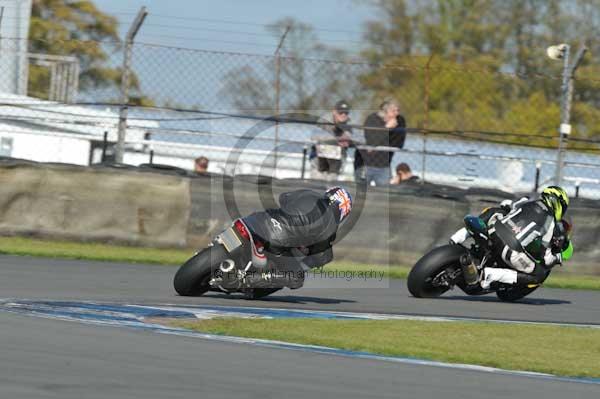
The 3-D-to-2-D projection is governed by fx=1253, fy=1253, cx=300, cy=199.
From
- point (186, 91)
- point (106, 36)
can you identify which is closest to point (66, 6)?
point (106, 36)

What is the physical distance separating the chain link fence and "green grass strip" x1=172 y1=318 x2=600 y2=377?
18.9 ft

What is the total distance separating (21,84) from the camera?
1748cm

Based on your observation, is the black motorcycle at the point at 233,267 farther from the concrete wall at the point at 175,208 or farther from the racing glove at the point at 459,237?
the concrete wall at the point at 175,208

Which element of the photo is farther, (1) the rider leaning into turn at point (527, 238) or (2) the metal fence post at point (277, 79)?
(2) the metal fence post at point (277, 79)

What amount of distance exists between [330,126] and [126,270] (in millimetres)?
4554

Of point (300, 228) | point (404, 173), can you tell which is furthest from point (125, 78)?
point (300, 228)

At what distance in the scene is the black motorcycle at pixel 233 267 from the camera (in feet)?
32.9

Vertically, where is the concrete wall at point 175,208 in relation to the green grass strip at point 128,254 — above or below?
above

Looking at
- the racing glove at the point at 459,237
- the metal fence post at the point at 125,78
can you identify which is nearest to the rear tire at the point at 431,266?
the racing glove at the point at 459,237

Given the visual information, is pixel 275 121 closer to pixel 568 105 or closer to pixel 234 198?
pixel 234 198

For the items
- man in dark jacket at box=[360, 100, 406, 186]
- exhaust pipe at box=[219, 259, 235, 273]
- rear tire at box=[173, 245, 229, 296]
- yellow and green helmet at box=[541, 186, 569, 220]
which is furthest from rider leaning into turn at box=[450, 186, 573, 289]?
man in dark jacket at box=[360, 100, 406, 186]

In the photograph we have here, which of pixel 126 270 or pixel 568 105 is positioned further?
pixel 568 105

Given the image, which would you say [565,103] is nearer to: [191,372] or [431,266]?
[431,266]

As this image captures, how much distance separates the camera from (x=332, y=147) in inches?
627
